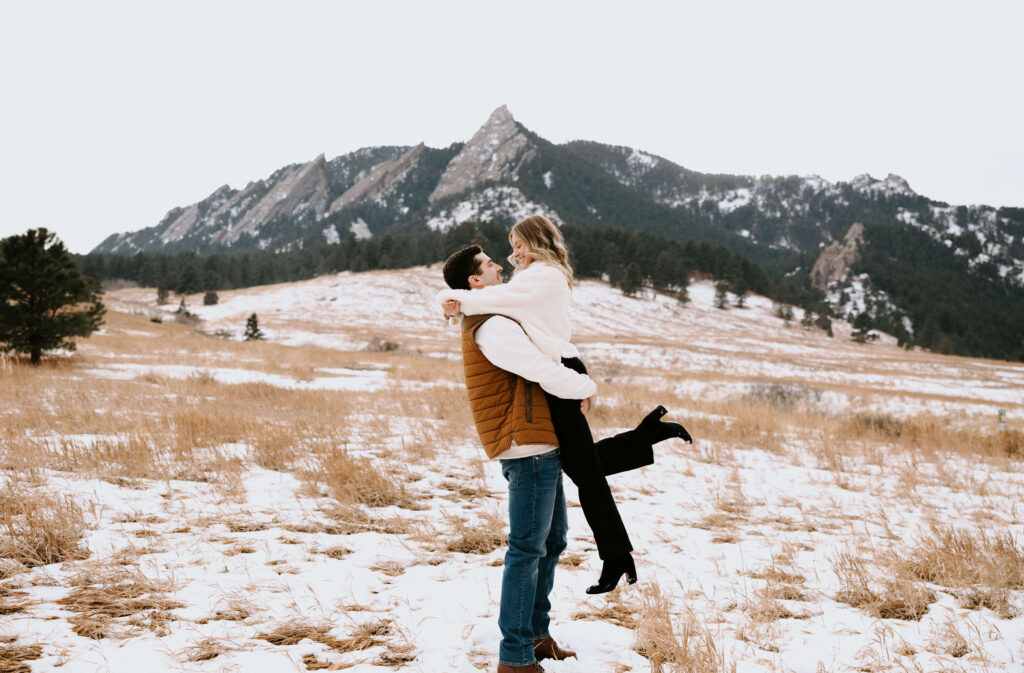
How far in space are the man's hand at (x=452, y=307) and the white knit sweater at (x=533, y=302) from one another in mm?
26

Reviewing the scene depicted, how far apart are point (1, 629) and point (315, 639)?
1.54 m

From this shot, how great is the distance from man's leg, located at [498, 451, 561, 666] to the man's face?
3.12 ft

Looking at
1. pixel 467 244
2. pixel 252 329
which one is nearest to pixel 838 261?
pixel 467 244

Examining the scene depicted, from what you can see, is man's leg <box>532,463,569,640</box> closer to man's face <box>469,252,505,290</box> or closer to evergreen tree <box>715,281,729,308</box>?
man's face <box>469,252,505,290</box>

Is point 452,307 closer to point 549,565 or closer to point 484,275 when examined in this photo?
point 484,275

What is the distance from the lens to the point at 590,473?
2520mm

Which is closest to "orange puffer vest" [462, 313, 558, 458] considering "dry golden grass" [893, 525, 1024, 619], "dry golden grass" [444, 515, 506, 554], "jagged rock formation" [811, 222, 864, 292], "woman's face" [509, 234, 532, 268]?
"woman's face" [509, 234, 532, 268]

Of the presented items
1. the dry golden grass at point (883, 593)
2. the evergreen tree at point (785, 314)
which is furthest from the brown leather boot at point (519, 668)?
the evergreen tree at point (785, 314)

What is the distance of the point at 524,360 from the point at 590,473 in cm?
66

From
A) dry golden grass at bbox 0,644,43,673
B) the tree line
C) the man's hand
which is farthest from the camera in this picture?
the tree line

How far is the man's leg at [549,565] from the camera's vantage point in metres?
2.79

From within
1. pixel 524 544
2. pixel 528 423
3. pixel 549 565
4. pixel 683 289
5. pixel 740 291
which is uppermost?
pixel 740 291

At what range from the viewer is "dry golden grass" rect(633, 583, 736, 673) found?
8.51 feet

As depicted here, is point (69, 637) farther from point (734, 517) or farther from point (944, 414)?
point (944, 414)
